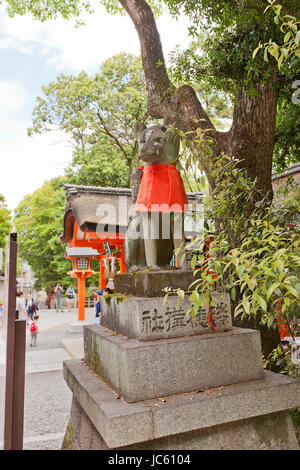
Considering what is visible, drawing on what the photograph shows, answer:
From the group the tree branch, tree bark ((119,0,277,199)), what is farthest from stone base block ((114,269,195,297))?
the tree branch

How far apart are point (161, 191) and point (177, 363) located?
144cm

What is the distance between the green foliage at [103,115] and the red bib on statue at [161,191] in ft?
42.8

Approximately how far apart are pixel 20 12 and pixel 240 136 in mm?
6435

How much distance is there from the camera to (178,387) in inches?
87.7

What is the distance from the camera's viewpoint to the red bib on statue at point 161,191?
2891mm

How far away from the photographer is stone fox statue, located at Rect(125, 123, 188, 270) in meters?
2.90

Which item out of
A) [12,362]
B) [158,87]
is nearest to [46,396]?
[12,362]

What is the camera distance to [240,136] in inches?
185

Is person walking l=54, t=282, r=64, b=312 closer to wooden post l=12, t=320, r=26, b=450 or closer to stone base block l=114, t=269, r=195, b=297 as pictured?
stone base block l=114, t=269, r=195, b=297

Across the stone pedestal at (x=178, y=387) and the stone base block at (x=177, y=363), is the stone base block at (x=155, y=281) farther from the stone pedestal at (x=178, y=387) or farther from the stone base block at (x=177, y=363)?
the stone base block at (x=177, y=363)

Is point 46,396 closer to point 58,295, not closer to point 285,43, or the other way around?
point 285,43

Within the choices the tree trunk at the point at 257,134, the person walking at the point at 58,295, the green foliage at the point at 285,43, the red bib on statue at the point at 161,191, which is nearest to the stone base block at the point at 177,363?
the red bib on statue at the point at 161,191
